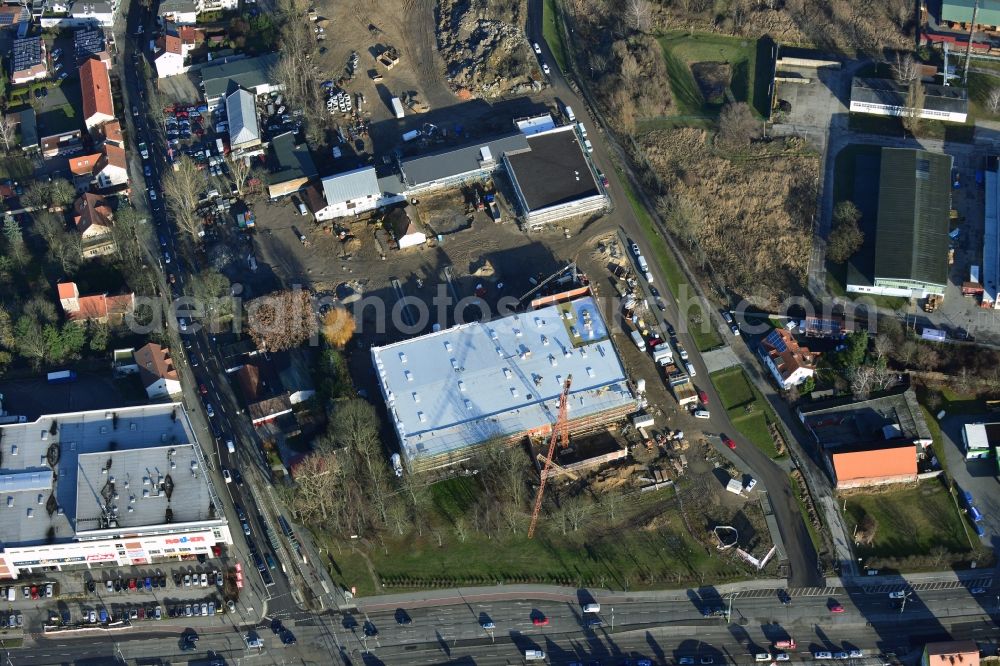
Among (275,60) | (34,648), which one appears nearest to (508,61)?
(275,60)

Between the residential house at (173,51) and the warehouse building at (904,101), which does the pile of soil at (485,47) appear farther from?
the warehouse building at (904,101)

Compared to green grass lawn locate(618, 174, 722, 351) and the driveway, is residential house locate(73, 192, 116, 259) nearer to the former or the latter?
green grass lawn locate(618, 174, 722, 351)

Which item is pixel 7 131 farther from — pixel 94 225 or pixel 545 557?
pixel 545 557

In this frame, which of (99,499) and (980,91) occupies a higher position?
(980,91)

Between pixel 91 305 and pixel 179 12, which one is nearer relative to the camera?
pixel 91 305

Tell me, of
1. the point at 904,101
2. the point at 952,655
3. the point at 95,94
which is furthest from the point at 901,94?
the point at 95,94

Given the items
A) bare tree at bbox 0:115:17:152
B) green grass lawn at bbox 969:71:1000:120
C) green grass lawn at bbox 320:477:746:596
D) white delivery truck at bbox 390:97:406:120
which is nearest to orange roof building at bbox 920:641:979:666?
green grass lawn at bbox 320:477:746:596
